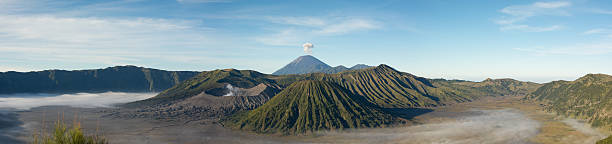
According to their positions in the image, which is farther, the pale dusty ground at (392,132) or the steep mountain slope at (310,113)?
the steep mountain slope at (310,113)

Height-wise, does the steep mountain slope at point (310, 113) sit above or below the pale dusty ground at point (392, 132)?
above

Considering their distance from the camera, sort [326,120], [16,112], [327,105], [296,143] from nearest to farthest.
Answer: [296,143] < [326,120] < [327,105] < [16,112]

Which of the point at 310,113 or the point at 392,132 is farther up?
the point at 310,113

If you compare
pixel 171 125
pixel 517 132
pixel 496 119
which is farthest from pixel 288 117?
pixel 496 119

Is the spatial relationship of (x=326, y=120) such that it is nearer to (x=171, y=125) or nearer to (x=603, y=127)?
(x=171, y=125)

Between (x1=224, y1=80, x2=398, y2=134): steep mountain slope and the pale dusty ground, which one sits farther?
(x1=224, y1=80, x2=398, y2=134): steep mountain slope

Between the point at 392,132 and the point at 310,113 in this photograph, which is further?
the point at 310,113

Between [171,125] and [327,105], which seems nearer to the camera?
[171,125]

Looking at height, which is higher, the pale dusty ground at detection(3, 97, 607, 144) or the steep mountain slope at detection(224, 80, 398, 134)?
the steep mountain slope at detection(224, 80, 398, 134)
